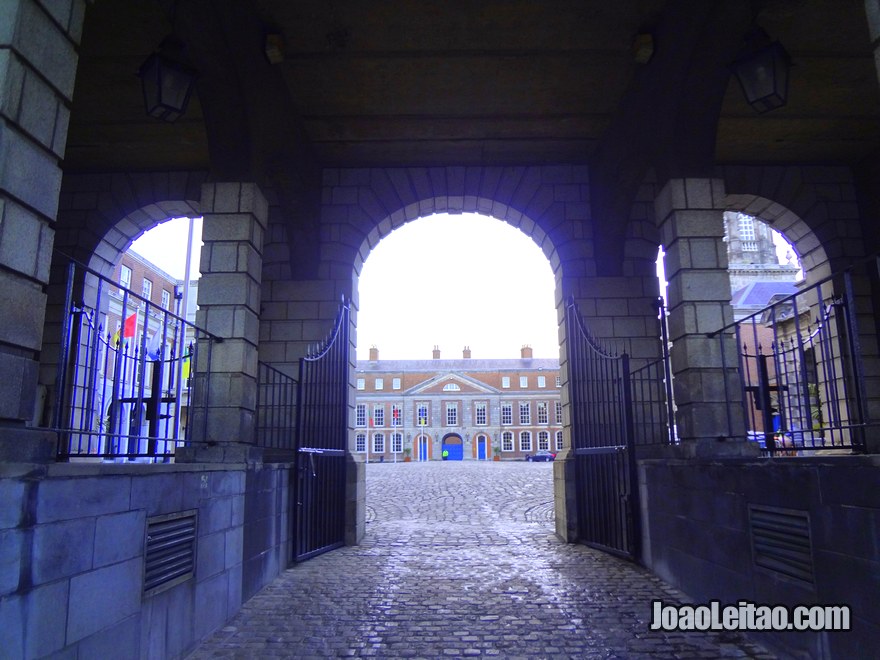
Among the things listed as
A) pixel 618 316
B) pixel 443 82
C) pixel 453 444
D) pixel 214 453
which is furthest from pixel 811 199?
pixel 453 444

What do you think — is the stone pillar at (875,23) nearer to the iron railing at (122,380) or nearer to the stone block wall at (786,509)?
the stone block wall at (786,509)

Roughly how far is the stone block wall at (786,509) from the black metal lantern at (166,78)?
16.5ft

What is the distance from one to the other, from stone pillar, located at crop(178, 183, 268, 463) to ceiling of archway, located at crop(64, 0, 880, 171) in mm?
734

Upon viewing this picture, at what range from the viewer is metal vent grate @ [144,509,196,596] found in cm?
363

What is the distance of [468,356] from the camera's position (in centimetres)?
7394

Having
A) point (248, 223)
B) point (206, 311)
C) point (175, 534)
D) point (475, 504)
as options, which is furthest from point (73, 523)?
point (475, 504)

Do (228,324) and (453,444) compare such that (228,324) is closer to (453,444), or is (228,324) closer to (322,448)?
(322,448)

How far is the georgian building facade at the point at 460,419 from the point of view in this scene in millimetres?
66812

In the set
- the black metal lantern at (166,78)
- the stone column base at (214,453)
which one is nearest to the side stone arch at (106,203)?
the black metal lantern at (166,78)

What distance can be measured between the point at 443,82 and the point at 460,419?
61.5 meters

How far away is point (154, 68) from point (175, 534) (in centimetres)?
346

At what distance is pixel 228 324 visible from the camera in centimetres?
570

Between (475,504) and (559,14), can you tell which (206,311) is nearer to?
(559,14)

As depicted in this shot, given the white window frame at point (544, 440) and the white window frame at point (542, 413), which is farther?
the white window frame at point (542, 413)
